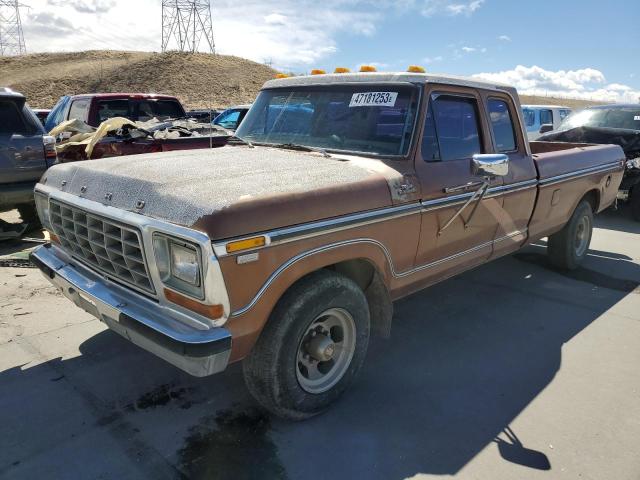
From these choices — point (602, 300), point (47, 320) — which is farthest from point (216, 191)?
point (602, 300)

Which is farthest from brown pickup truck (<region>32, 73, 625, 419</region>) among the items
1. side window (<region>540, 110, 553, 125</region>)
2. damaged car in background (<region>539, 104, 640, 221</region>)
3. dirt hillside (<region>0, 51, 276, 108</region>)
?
dirt hillside (<region>0, 51, 276, 108</region>)

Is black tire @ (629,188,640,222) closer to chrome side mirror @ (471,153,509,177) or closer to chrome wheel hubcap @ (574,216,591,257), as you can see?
chrome wheel hubcap @ (574,216,591,257)

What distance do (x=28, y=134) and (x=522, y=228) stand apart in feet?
19.7

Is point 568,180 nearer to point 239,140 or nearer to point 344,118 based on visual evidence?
point 344,118

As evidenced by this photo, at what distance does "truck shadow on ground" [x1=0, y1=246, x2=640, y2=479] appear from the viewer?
8.81 feet

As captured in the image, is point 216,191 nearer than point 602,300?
Yes

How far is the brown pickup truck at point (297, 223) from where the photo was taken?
2475 millimetres

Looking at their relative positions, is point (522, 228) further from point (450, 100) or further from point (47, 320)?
point (47, 320)

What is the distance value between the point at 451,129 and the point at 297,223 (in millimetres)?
1733

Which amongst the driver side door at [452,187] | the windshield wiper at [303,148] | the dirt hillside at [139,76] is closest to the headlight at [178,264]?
the windshield wiper at [303,148]

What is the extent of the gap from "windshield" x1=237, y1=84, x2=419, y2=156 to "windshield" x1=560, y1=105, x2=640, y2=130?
788 cm

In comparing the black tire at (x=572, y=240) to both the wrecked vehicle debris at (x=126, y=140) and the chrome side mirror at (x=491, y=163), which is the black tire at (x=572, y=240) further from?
the wrecked vehicle debris at (x=126, y=140)

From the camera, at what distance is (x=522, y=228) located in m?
4.67

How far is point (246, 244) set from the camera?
2.43m
